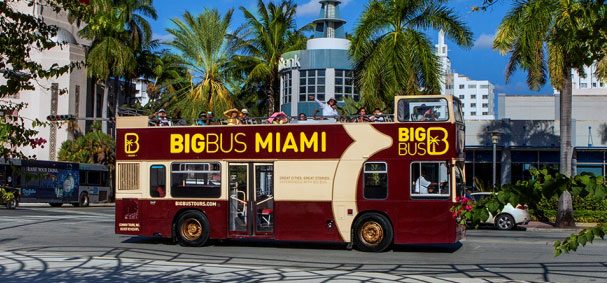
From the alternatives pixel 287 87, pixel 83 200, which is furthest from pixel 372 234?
pixel 83 200

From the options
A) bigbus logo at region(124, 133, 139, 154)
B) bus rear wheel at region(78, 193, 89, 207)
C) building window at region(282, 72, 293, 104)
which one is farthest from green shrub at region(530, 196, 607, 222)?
bus rear wheel at region(78, 193, 89, 207)

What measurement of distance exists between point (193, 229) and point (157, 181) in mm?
1573

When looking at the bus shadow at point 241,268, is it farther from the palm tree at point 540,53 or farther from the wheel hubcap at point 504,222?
the palm tree at point 540,53

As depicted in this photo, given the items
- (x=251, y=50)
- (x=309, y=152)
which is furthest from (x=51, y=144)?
(x=309, y=152)

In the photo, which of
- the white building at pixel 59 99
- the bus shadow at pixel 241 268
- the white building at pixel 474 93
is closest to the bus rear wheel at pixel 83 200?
A: the white building at pixel 59 99

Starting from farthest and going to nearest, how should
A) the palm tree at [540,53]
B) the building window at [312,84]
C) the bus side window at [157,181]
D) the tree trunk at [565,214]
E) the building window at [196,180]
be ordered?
the building window at [312,84] < the tree trunk at [565,214] < the palm tree at [540,53] < the bus side window at [157,181] < the building window at [196,180]

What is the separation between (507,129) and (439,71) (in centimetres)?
1250

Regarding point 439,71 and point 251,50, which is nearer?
point 439,71

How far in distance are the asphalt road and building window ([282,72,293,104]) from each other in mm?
27236

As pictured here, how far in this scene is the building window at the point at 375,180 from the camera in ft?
53.7

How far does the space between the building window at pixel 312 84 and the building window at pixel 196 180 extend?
2808cm

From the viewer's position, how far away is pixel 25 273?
12.4 m

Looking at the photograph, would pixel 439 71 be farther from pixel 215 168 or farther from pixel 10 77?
pixel 10 77

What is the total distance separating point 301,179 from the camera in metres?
16.9
